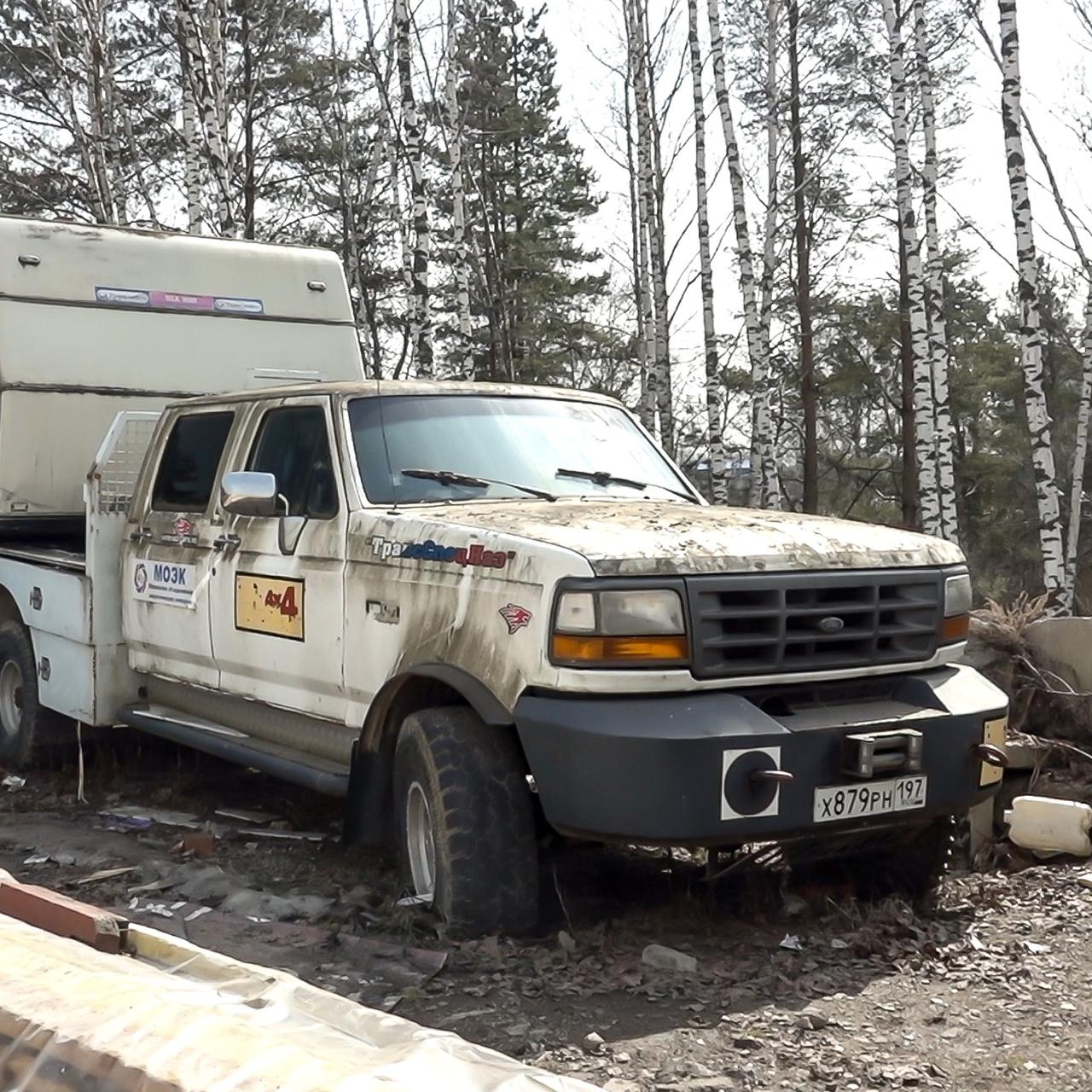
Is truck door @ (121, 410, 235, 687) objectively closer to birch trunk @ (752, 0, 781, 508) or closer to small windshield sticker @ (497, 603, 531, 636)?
small windshield sticker @ (497, 603, 531, 636)

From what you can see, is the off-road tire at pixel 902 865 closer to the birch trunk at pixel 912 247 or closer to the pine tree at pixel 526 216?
the birch trunk at pixel 912 247

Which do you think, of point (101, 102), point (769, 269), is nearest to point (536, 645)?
point (769, 269)

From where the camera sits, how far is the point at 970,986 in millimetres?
4270

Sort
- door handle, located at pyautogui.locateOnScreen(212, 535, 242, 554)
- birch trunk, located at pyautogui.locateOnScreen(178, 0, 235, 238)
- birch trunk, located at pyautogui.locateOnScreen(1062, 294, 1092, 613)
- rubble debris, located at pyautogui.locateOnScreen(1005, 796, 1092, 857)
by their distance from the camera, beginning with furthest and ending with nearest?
birch trunk, located at pyautogui.locateOnScreen(1062, 294, 1092, 613) < birch trunk, located at pyautogui.locateOnScreen(178, 0, 235, 238) < door handle, located at pyautogui.locateOnScreen(212, 535, 242, 554) < rubble debris, located at pyautogui.locateOnScreen(1005, 796, 1092, 857)

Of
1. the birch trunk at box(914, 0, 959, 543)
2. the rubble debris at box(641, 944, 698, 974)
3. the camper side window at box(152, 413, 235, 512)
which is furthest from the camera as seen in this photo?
the birch trunk at box(914, 0, 959, 543)

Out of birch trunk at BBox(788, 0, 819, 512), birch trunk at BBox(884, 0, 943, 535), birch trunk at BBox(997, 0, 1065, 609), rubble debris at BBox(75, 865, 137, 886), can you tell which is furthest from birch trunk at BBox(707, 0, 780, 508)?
rubble debris at BBox(75, 865, 137, 886)

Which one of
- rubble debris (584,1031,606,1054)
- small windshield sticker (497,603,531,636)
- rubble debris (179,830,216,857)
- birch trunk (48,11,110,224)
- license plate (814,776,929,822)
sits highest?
birch trunk (48,11,110,224)

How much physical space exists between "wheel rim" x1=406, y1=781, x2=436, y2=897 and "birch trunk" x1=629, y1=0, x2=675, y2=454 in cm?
1580

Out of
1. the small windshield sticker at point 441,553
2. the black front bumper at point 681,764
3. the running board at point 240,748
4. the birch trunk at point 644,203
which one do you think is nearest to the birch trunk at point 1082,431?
the birch trunk at point 644,203

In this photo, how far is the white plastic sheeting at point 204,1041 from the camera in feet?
7.45

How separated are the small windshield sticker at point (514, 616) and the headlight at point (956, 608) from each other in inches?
62.5

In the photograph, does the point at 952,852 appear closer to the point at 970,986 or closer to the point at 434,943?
the point at 970,986

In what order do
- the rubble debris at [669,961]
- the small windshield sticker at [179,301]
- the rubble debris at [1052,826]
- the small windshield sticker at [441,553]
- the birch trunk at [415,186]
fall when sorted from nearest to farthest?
the rubble debris at [669,961] → the small windshield sticker at [441,553] → the rubble debris at [1052,826] → the small windshield sticker at [179,301] → the birch trunk at [415,186]

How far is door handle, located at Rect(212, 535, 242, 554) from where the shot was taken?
5941mm
